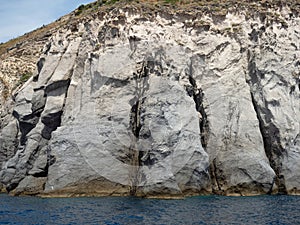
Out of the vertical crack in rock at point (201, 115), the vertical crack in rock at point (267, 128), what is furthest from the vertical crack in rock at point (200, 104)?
the vertical crack in rock at point (267, 128)

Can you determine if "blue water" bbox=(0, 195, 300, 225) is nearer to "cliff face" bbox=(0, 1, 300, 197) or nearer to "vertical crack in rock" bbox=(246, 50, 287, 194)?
"cliff face" bbox=(0, 1, 300, 197)

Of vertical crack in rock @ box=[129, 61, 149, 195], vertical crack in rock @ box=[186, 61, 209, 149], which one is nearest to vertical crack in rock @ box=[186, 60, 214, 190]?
vertical crack in rock @ box=[186, 61, 209, 149]

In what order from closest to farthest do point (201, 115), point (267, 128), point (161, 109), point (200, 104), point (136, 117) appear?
point (161, 109) < point (136, 117) < point (267, 128) < point (201, 115) < point (200, 104)

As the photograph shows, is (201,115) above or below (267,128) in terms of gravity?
above

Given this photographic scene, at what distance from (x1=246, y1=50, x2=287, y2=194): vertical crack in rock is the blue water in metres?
3.72

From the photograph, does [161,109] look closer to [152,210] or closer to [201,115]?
[201,115]

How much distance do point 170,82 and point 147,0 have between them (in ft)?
39.5

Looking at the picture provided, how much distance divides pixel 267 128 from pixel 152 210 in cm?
1469

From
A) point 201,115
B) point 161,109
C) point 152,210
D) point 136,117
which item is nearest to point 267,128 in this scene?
point 201,115

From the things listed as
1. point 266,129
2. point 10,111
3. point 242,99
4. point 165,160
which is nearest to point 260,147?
point 266,129

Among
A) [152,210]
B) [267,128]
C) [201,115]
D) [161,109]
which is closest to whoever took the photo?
[152,210]

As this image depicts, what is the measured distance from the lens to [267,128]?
1330 inches

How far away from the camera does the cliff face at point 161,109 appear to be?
3027 cm

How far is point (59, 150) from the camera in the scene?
31.2 metres
